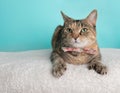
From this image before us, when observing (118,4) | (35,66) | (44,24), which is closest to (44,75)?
(35,66)

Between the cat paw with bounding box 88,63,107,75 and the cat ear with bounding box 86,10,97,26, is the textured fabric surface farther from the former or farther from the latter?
the cat ear with bounding box 86,10,97,26

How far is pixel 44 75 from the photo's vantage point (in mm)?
1432

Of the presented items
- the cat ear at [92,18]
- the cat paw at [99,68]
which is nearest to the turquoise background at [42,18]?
the cat ear at [92,18]

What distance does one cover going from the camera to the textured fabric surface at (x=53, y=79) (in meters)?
1.39

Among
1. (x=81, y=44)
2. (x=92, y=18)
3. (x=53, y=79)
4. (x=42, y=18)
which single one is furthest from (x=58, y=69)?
(x=42, y=18)

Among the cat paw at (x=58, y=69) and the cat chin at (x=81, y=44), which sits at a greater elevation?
the cat chin at (x=81, y=44)

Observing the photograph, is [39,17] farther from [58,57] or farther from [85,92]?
[85,92]

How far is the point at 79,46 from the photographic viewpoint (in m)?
1.49

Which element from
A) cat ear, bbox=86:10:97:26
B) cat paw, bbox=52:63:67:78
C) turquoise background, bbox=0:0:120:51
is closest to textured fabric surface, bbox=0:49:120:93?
cat paw, bbox=52:63:67:78

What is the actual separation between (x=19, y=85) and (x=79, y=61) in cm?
31

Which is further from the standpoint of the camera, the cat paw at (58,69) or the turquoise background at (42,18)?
the turquoise background at (42,18)

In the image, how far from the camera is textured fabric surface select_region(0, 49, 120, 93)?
139cm

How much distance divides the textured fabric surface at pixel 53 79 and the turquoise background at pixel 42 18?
2.02 feet

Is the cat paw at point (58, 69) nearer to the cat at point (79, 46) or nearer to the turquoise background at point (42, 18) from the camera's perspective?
the cat at point (79, 46)
